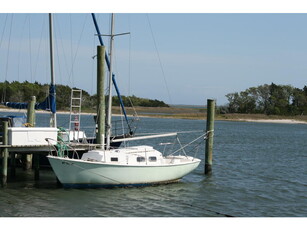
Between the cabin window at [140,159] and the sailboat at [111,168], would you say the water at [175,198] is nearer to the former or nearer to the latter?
the sailboat at [111,168]

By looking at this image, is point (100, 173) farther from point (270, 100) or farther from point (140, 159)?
point (270, 100)

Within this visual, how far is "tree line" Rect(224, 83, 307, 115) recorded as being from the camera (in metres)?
162

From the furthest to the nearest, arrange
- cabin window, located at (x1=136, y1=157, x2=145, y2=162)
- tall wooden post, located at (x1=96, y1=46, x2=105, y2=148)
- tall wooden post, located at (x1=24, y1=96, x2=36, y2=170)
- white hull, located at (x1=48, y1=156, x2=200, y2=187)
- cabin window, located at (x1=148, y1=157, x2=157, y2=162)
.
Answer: tall wooden post, located at (x1=24, y1=96, x2=36, y2=170), tall wooden post, located at (x1=96, y1=46, x2=105, y2=148), cabin window, located at (x1=148, y1=157, x2=157, y2=162), cabin window, located at (x1=136, y1=157, x2=145, y2=162), white hull, located at (x1=48, y1=156, x2=200, y2=187)

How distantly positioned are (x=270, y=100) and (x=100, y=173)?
480 feet

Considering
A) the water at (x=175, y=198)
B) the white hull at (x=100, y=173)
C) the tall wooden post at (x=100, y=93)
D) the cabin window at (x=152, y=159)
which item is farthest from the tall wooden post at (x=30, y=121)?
the cabin window at (x=152, y=159)

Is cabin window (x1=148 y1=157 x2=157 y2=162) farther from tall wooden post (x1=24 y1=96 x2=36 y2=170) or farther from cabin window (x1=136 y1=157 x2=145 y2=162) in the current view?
tall wooden post (x1=24 y1=96 x2=36 y2=170)

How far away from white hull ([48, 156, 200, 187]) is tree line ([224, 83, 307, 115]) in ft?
452

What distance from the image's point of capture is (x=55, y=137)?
92.0ft

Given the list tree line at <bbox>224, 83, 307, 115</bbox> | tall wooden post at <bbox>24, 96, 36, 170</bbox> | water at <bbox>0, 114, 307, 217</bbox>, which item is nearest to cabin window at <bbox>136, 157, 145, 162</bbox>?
water at <bbox>0, 114, 307, 217</bbox>

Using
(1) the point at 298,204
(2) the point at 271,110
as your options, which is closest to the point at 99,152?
(1) the point at 298,204

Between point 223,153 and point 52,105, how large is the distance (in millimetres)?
20509

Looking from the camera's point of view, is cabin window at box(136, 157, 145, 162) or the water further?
cabin window at box(136, 157, 145, 162)

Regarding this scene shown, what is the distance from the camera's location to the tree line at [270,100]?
6358 inches

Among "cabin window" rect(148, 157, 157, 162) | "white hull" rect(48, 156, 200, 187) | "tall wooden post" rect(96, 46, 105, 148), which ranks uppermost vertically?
"tall wooden post" rect(96, 46, 105, 148)
